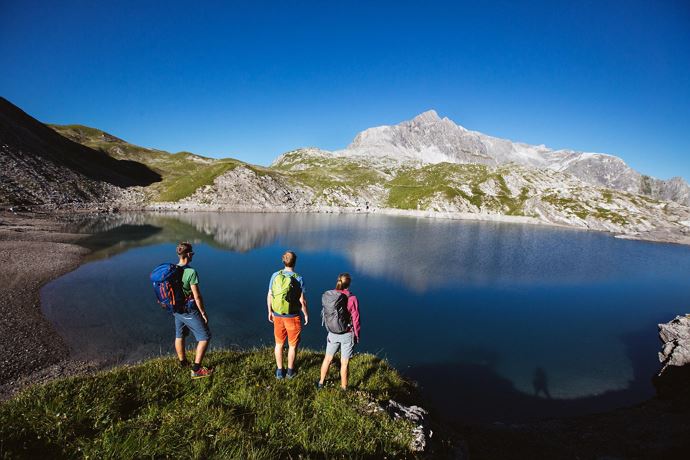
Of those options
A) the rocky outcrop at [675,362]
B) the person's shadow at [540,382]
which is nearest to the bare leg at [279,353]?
the person's shadow at [540,382]

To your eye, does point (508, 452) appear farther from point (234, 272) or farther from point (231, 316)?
point (234, 272)

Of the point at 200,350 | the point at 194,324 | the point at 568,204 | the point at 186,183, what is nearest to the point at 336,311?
the point at 200,350

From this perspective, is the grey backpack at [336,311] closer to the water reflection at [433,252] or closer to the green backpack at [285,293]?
the green backpack at [285,293]

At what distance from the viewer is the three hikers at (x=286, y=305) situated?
→ 11.0m

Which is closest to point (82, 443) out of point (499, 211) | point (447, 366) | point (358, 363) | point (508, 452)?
point (358, 363)

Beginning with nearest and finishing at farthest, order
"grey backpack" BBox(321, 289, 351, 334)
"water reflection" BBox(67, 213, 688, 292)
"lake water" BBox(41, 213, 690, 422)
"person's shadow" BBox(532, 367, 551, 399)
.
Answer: "grey backpack" BBox(321, 289, 351, 334) < "person's shadow" BBox(532, 367, 551, 399) < "lake water" BBox(41, 213, 690, 422) < "water reflection" BBox(67, 213, 688, 292)

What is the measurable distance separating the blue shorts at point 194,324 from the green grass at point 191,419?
45.2 inches

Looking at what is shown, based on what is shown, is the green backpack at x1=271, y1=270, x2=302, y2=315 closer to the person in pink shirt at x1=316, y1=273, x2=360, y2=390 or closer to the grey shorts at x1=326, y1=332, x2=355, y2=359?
the person in pink shirt at x1=316, y1=273, x2=360, y2=390

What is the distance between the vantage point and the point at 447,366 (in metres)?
23.8

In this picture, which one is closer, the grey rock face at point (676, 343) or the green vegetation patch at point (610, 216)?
the grey rock face at point (676, 343)

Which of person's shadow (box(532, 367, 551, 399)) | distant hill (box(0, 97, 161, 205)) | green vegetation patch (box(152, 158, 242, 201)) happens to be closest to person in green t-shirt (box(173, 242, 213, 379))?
person's shadow (box(532, 367, 551, 399))

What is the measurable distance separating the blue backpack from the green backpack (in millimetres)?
3045

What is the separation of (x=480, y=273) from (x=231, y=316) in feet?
136

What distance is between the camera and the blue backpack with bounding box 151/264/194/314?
33.2 feet
